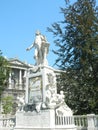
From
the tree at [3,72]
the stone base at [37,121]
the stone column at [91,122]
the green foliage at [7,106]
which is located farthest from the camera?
the green foliage at [7,106]

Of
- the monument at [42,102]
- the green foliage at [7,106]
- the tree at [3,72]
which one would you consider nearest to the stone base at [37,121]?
the monument at [42,102]

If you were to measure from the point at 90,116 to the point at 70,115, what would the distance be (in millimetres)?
1151

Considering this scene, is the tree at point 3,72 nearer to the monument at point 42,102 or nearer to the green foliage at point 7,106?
the green foliage at point 7,106

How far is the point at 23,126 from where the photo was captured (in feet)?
57.1

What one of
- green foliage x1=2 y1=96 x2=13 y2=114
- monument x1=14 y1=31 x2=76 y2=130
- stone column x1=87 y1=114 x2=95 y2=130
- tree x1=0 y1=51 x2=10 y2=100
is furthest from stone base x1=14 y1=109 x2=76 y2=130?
green foliage x1=2 y1=96 x2=13 y2=114

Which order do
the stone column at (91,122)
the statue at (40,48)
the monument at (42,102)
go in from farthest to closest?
the statue at (40,48)
the stone column at (91,122)
the monument at (42,102)

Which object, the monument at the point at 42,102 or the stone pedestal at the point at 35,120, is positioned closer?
the stone pedestal at the point at 35,120

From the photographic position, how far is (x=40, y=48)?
61.1ft

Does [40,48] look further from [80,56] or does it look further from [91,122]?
[80,56]

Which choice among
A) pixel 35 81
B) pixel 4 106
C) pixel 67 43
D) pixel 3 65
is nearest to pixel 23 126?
pixel 35 81

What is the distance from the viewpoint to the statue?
60.4ft

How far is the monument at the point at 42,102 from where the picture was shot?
16.2 m

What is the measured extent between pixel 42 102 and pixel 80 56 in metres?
12.4

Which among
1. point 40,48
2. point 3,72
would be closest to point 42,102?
point 40,48
